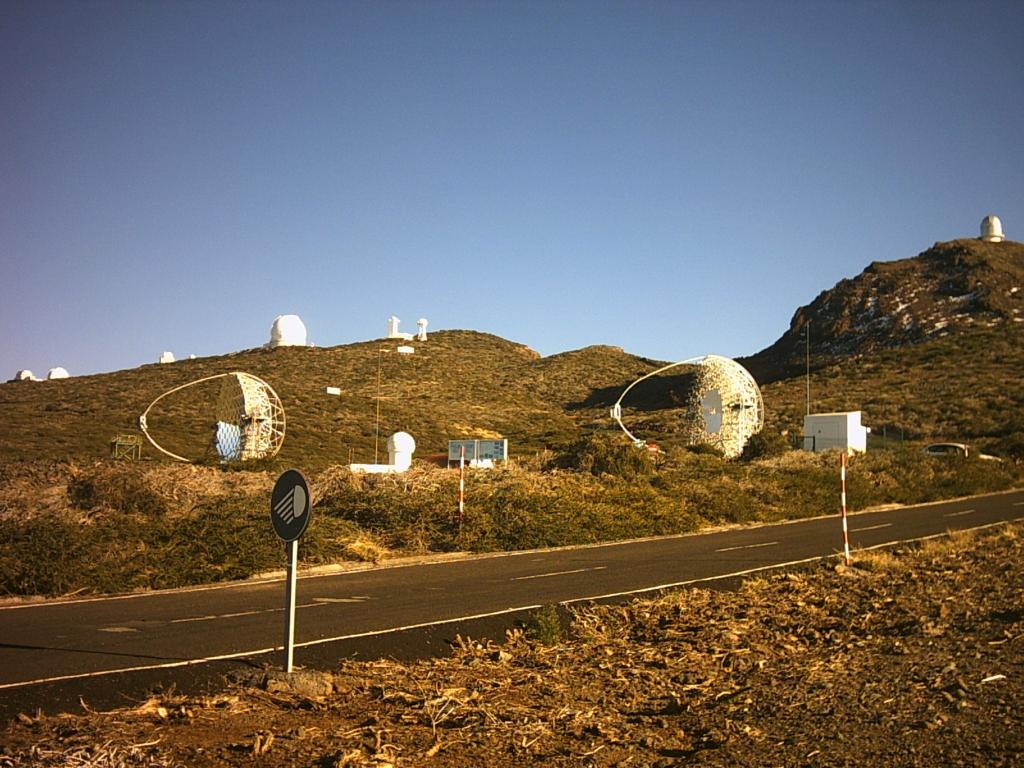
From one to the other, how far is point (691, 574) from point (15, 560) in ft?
32.2

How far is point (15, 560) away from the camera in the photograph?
13.6 m

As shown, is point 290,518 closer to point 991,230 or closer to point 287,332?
point 287,332

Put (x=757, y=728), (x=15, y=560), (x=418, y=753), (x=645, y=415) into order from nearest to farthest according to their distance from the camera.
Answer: (x=418, y=753) → (x=757, y=728) → (x=15, y=560) → (x=645, y=415)

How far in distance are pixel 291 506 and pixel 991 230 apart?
114m

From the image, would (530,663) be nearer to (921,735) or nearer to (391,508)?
(921,735)

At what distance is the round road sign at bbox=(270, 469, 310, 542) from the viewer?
6.72m

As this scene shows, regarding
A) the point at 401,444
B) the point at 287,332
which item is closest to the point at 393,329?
the point at 287,332

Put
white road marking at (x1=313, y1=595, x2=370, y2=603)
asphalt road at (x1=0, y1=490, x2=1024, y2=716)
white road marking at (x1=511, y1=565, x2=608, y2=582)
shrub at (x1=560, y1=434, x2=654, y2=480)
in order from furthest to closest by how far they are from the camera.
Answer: shrub at (x1=560, y1=434, x2=654, y2=480) → white road marking at (x1=511, y1=565, x2=608, y2=582) → white road marking at (x1=313, y1=595, x2=370, y2=603) → asphalt road at (x1=0, y1=490, x2=1024, y2=716)

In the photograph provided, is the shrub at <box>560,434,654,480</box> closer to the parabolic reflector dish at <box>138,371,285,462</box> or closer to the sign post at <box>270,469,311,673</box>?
the parabolic reflector dish at <box>138,371,285,462</box>

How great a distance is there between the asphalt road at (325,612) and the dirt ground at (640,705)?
116 cm

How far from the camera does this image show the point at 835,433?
43188 mm

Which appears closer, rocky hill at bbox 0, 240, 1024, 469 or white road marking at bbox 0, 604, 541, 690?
white road marking at bbox 0, 604, 541, 690

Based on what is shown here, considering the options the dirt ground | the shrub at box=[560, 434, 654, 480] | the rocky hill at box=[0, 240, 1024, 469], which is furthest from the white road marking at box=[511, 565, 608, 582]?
the rocky hill at box=[0, 240, 1024, 469]

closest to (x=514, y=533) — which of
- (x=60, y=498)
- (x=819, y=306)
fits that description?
(x=60, y=498)
